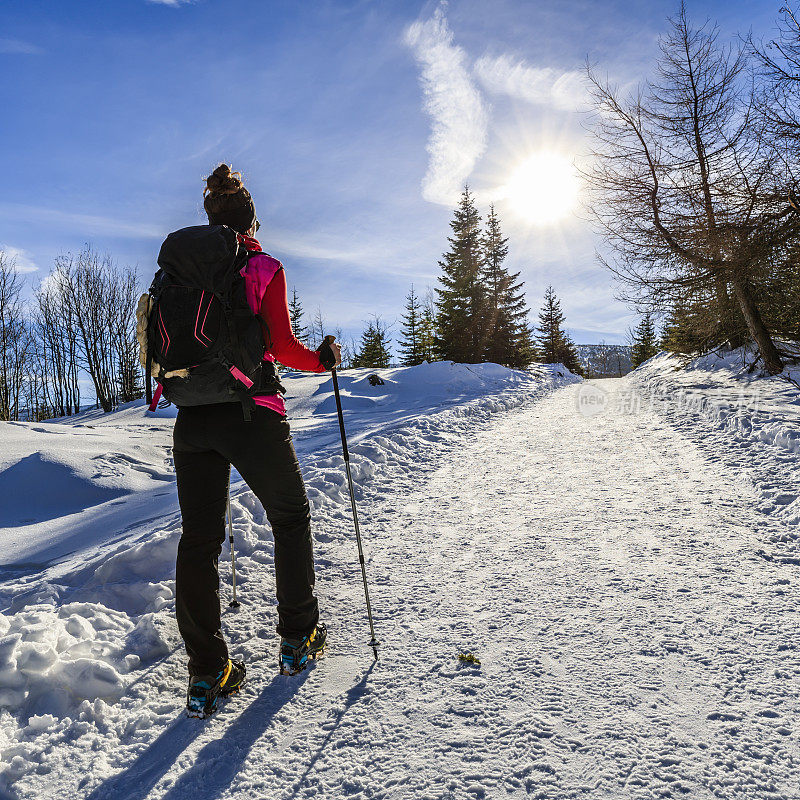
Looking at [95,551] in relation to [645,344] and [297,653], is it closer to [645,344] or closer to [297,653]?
[297,653]

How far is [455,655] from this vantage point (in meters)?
2.47

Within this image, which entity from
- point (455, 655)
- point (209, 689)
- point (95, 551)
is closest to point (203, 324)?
point (209, 689)

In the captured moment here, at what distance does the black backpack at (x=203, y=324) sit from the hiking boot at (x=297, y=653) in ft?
4.11

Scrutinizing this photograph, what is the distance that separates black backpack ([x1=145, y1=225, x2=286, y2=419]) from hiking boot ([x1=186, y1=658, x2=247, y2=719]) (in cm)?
127

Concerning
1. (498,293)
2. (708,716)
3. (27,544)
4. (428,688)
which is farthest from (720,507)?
(498,293)

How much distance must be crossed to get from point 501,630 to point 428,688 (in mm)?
629

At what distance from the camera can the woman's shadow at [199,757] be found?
5.72ft

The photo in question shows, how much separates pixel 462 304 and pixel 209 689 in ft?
92.6

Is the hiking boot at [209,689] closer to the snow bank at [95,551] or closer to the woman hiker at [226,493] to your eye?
the woman hiker at [226,493]

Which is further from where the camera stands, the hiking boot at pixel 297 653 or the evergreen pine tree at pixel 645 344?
the evergreen pine tree at pixel 645 344

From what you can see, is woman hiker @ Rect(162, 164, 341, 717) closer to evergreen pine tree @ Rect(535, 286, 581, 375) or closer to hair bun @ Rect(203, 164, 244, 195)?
hair bun @ Rect(203, 164, 244, 195)

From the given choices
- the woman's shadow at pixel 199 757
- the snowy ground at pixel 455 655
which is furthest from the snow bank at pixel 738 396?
the woman's shadow at pixel 199 757

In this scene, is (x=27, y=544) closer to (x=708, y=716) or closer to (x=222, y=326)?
(x=222, y=326)

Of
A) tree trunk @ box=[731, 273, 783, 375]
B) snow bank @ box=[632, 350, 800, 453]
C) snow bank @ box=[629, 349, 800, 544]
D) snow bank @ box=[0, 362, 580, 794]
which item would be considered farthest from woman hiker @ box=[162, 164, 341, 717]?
tree trunk @ box=[731, 273, 783, 375]
